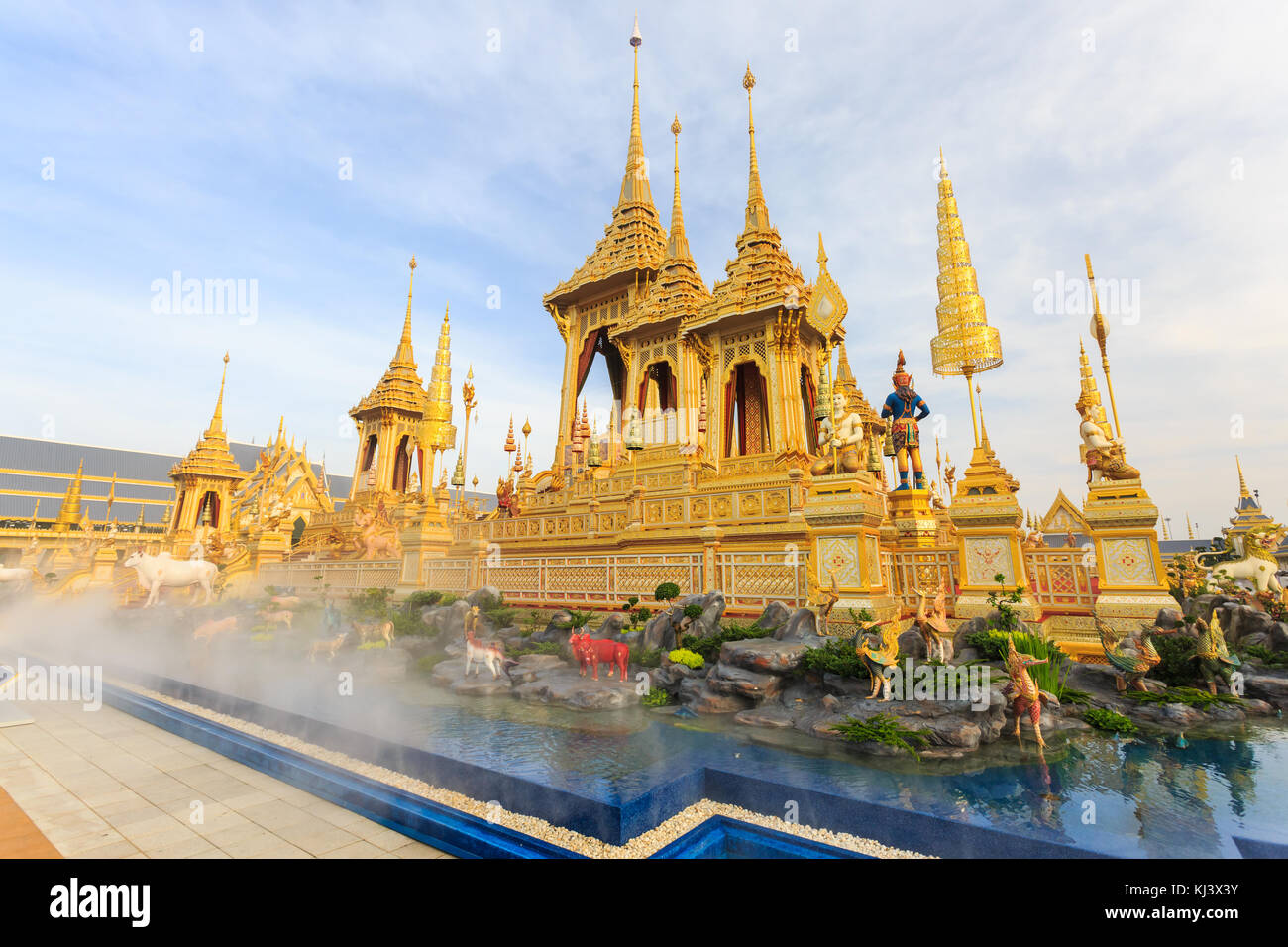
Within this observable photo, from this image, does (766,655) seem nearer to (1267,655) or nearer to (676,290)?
(1267,655)

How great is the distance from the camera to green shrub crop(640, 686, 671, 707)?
6512 millimetres

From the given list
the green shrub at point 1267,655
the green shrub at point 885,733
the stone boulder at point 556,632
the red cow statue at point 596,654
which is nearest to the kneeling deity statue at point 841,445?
the red cow statue at point 596,654

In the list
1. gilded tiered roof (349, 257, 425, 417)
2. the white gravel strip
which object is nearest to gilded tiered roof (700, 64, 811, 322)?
the white gravel strip

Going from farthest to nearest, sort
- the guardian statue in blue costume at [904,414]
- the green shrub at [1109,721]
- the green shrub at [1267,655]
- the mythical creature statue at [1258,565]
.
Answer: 1. the guardian statue in blue costume at [904,414]
2. the mythical creature statue at [1258,565]
3. the green shrub at [1267,655]
4. the green shrub at [1109,721]

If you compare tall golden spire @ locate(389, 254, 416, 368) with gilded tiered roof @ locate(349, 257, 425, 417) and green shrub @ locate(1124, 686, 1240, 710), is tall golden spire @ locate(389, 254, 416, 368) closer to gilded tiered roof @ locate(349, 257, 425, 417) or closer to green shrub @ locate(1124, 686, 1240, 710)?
gilded tiered roof @ locate(349, 257, 425, 417)

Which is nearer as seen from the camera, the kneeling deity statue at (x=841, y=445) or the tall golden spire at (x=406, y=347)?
the kneeling deity statue at (x=841, y=445)

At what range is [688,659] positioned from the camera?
711 cm

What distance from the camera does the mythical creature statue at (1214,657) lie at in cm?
572

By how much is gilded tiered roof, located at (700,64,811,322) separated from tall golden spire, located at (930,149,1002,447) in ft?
18.2

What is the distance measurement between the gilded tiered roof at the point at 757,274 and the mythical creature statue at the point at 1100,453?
10077mm

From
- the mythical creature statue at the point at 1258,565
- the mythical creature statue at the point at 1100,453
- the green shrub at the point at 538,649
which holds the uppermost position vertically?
the mythical creature statue at the point at 1100,453

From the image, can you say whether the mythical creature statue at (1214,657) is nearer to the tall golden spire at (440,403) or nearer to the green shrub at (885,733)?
the green shrub at (885,733)
